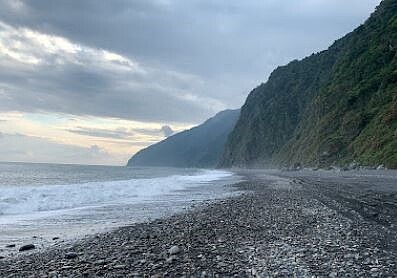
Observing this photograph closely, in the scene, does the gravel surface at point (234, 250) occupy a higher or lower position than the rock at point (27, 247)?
lower

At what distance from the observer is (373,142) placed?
6034cm

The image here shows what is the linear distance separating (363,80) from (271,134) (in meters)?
82.2

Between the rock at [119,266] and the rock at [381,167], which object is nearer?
the rock at [119,266]

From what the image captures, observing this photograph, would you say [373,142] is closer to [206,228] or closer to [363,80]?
[363,80]

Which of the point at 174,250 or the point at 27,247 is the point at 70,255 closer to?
the point at 27,247

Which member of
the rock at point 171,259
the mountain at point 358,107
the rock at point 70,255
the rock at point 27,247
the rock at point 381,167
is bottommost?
the rock at point 171,259

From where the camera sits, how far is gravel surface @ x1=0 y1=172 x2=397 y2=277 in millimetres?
9234

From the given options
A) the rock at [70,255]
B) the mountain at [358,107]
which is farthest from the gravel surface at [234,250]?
the mountain at [358,107]

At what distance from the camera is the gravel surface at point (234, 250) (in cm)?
923

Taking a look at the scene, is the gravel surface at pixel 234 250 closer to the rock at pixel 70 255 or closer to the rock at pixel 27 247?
the rock at pixel 70 255

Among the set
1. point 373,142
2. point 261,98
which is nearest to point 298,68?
point 261,98

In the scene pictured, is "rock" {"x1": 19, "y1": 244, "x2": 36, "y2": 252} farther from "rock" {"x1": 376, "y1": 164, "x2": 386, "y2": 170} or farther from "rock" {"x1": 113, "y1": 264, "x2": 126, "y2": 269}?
"rock" {"x1": 376, "y1": 164, "x2": 386, "y2": 170}

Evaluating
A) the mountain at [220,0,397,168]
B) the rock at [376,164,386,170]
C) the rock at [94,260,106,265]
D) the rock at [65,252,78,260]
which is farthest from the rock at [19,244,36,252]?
the rock at [376,164,386,170]

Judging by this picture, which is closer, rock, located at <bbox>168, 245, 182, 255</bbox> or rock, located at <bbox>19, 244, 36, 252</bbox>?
rock, located at <bbox>168, 245, 182, 255</bbox>
